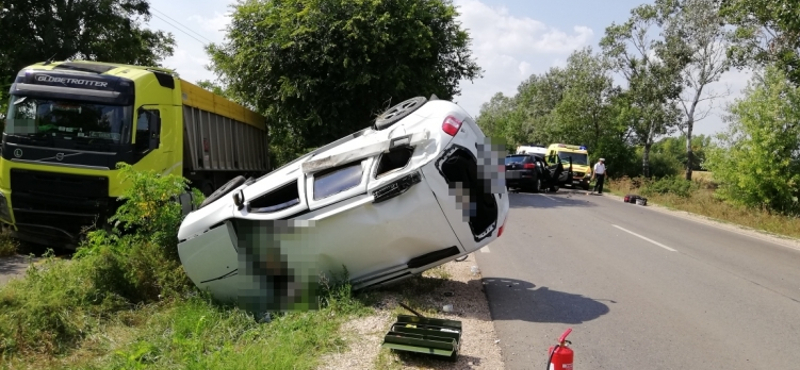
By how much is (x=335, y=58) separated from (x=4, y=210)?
13.1 m

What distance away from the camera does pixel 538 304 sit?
6.70m

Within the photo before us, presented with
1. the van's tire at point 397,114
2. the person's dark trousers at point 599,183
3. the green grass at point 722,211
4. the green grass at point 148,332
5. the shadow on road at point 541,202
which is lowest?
the green grass at point 148,332

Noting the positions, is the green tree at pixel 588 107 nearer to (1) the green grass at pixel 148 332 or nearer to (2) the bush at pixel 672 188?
(2) the bush at pixel 672 188

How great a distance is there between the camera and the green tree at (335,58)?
814 inches

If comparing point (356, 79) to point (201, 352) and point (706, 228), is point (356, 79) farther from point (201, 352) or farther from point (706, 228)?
point (201, 352)

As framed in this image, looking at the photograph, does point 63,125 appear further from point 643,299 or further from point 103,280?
point 643,299

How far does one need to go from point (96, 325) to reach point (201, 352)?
66.0 inches

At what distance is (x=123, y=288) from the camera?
6645mm

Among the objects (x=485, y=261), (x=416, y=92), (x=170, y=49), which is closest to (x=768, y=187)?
(x=416, y=92)

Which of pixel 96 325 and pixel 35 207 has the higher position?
pixel 35 207

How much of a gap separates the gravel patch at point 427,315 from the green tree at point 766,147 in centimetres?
1420

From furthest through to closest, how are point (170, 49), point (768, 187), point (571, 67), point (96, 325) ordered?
point (571, 67), point (170, 49), point (768, 187), point (96, 325)

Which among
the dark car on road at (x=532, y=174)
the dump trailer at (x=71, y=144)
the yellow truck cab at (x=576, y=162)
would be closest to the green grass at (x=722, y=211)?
the yellow truck cab at (x=576, y=162)

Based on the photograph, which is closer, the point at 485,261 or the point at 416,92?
the point at 485,261
